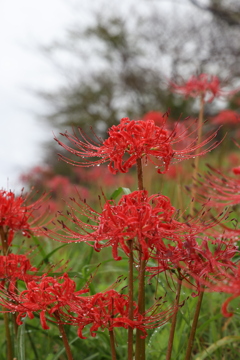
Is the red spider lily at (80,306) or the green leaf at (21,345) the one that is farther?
the green leaf at (21,345)

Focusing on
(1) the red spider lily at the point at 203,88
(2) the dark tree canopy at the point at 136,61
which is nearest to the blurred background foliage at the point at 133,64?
(2) the dark tree canopy at the point at 136,61

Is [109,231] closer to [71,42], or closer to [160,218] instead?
[160,218]

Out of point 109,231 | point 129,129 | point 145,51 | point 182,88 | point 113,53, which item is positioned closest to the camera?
point 109,231

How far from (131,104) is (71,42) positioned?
12.5 ft

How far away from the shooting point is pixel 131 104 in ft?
56.8

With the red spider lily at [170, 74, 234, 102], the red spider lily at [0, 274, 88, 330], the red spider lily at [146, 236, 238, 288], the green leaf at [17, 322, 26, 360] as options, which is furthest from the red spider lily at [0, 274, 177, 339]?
the red spider lily at [170, 74, 234, 102]

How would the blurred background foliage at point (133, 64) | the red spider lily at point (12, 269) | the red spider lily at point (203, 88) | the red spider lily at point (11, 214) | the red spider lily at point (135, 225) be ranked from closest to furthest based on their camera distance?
the red spider lily at point (135, 225), the red spider lily at point (12, 269), the red spider lily at point (11, 214), the red spider lily at point (203, 88), the blurred background foliage at point (133, 64)

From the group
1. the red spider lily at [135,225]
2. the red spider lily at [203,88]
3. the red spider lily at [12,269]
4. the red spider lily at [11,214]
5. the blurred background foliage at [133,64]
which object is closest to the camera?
the red spider lily at [135,225]

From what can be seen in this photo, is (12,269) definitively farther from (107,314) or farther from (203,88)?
(203,88)

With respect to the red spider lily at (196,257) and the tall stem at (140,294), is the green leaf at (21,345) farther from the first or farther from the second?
the red spider lily at (196,257)

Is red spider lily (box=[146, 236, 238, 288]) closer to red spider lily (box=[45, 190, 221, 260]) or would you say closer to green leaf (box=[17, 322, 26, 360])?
red spider lily (box=[45, 190, 221, 260])

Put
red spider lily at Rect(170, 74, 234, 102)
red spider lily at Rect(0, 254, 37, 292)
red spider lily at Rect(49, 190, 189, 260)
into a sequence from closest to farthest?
red spider lily at Rect(49, 190, 189, 260), red spider lily at Rect(0, 254, 37, 292), red spider lily at Rect(170, 74, 234, 102)

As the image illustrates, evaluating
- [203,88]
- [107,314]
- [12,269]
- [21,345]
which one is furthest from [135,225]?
[203,88]

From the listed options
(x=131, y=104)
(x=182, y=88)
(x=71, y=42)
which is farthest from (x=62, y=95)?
(x=182, y=88)
